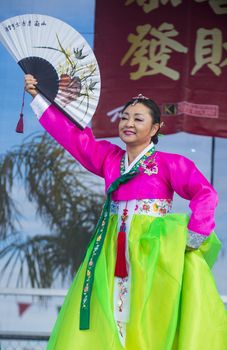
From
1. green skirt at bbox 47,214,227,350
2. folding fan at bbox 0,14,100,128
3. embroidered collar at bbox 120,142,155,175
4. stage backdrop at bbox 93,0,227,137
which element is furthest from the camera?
stage backdrop at bbox 93,0,227,137

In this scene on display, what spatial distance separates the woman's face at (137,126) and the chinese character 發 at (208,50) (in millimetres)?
1295

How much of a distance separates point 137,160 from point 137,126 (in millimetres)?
145

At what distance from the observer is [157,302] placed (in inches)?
113

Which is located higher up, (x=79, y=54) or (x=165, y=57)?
(x=165, y=57)

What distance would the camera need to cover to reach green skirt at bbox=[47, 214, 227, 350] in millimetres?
2814

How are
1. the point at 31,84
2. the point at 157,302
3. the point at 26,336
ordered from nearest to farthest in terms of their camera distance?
the point at 157,302
the point at 31,84
the point at 26,336

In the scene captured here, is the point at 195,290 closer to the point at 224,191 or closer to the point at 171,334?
the point at 171,334

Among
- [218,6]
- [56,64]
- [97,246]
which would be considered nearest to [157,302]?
[97,246]

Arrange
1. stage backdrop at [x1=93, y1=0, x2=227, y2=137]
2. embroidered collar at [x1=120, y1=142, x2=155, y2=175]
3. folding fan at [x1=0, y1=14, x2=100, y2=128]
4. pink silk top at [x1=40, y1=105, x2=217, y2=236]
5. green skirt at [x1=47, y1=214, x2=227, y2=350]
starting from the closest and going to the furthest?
green skirt at [x1=47, y1=214, x2=227, y2=350] < pink silk top at [x1=40, y1=105, x2=217, y2=236] < embroidered collar at [x1=120, y1=142, x2=155, y2=175] < folding fan at [x1=0, y1=14, x2=100, y2=128] < stage backdrop at [x1=93, y1=0, x2=227, y2=137]

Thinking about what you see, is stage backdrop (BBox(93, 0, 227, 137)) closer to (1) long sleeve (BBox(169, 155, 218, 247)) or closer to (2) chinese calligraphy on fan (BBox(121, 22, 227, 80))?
(2) chinese calligraphy on fan (BBox(121, 22, 227, 80))

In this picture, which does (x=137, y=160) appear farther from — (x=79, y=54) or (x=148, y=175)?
(x=79, y=54)

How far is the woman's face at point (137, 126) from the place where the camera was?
3.05 metres

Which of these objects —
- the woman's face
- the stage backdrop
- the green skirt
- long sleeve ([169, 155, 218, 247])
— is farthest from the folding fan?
the stage backdrop

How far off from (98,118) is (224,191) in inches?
34.2
